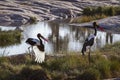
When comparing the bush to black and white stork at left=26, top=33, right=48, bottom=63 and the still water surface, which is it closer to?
black and white stork at left=26, top=33, right=48, bottom=63

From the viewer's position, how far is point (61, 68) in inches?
580

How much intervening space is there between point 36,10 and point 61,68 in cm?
2291

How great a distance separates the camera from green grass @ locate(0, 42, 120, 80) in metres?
13.7

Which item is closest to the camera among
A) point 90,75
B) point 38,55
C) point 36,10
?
point 90,75

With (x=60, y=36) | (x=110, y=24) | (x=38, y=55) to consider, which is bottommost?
(x=60, y=36)

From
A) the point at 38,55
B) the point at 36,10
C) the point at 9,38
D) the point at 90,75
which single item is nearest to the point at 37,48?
the point at 38,55

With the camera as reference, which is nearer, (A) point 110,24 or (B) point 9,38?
(B) point 9,38

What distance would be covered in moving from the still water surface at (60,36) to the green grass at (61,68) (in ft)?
17.2

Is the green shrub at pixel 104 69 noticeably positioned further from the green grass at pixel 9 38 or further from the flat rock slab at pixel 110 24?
the flat rock slab at pixel 110 24

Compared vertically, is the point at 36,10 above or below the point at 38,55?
below

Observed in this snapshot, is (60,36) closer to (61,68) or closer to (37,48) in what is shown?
(37,48)

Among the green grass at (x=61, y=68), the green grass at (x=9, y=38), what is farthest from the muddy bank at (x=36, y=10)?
the green grass at (x=61, y=68)

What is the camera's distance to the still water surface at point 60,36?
22391 millimetres

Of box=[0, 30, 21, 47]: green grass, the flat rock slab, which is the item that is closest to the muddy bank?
the flat rock slab
